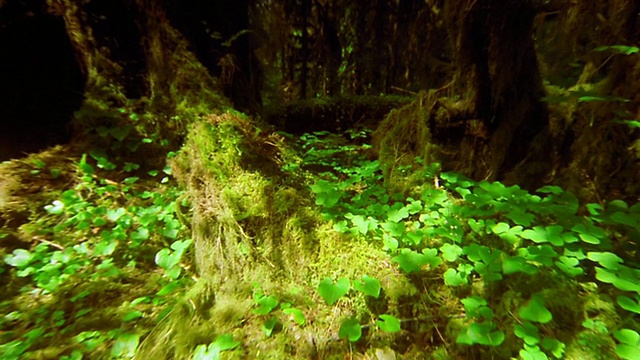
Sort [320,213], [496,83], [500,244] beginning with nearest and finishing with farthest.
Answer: [500,244] < [320,213] < [496,83]

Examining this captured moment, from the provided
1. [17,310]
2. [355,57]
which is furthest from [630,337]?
[355,57]

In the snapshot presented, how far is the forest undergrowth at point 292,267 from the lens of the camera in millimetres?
1355

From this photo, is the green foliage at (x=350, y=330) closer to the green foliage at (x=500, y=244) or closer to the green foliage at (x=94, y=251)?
the green foliage at (x=500, y=244)

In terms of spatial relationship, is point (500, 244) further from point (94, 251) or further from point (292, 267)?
point (94, 251)

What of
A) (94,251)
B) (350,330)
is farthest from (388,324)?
(94,251)

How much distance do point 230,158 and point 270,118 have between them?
3.49m

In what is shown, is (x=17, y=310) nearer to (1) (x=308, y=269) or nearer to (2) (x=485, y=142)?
(1) (x=308, y=269)

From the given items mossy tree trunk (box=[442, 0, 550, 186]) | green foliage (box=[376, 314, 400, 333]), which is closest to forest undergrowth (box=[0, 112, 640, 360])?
green foliage (box=[376, 314, 400, 333])

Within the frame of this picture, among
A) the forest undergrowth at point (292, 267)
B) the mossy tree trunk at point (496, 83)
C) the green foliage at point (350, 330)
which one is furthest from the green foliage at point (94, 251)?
the mossy tree trunk at point (496, 83)

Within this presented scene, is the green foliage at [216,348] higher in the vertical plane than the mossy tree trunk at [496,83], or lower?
lower

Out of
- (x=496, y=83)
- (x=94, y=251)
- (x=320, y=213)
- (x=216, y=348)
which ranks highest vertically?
(x=496, y=83)

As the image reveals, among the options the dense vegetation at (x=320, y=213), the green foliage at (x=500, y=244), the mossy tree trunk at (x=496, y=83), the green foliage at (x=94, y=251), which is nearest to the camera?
the green foliage at (x=500, y=244)

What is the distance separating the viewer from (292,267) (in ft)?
5.70

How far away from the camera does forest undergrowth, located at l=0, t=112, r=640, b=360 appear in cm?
136
